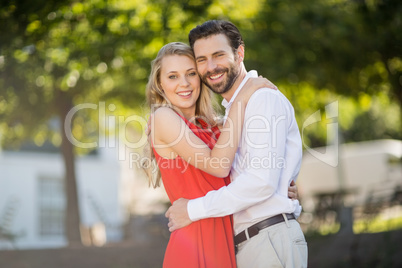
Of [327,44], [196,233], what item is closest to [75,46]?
[327,44]

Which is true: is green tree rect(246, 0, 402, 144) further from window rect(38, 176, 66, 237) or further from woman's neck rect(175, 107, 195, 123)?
window rect(38, 176, 66, 237)

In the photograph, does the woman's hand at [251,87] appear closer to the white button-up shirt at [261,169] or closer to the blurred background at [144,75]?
the white button-up shirt at [261,169]

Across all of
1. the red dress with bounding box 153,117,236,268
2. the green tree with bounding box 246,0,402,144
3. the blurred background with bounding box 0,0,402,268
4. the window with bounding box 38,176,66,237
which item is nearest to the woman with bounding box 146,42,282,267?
the red dress with bounding box 153,117,236,268

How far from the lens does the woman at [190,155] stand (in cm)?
339

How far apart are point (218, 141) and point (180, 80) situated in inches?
25.8

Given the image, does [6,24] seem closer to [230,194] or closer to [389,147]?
[230,194]

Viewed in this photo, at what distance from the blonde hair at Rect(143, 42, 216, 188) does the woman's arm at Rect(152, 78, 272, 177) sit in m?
0.30

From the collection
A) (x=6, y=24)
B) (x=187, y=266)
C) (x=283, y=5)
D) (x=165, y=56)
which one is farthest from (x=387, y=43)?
(x=187, y=266)

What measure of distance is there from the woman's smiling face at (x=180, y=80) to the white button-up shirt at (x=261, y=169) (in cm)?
64

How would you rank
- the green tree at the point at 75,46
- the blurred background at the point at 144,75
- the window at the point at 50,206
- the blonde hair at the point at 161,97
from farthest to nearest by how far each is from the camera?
the window at the point at 50,206, the blurred background at the point at 144,75, the green tree at the point at 75,46, the blonde hair at the point at 161,97

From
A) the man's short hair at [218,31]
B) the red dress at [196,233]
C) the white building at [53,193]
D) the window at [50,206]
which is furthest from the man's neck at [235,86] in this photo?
the window at [50,206]

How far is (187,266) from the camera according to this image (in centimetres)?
338

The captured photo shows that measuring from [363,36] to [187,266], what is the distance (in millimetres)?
8001

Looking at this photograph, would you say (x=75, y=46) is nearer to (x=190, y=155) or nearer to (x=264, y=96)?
(x=190, y=155)
